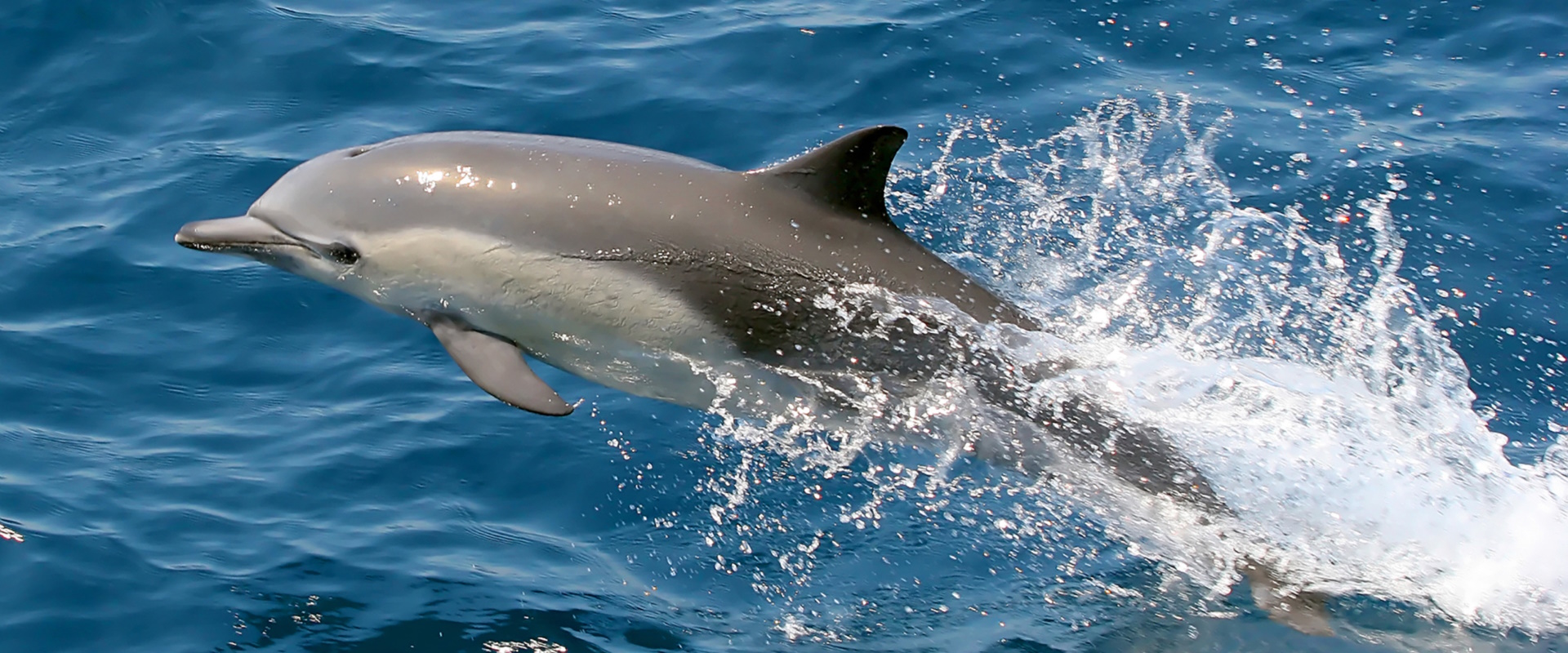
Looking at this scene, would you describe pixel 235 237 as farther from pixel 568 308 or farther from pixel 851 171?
pixel 851 171

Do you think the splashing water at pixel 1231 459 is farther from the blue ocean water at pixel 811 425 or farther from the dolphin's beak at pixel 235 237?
the dolphin's beak at pixel 235 237

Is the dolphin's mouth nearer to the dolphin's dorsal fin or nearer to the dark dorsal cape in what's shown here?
the dark dorsal cape

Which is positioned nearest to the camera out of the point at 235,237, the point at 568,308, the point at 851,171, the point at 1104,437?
the point at 851,171

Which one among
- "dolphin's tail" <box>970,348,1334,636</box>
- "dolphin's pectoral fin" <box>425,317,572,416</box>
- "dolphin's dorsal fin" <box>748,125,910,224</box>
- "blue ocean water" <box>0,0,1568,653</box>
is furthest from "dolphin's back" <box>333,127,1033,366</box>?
"blue ocean water" <box>0,0,1568,653</box>

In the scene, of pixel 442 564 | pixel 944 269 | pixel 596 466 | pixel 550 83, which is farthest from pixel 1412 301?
pixel 550 83

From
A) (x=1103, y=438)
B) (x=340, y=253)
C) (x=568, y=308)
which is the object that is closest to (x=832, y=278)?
(x=568, y=308)

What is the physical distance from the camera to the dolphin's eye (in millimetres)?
6441

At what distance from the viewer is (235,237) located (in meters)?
6.56

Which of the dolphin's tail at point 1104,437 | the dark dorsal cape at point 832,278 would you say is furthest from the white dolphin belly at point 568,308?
the dolphin's tail at point 1104,437

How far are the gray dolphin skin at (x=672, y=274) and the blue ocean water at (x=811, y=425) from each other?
30 centimetres

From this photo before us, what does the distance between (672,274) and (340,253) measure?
4.84ft

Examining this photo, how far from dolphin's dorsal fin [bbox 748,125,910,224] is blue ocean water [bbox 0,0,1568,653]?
906 millimetres

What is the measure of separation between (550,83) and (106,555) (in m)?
5.04

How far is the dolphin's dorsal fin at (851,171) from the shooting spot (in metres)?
5.98
